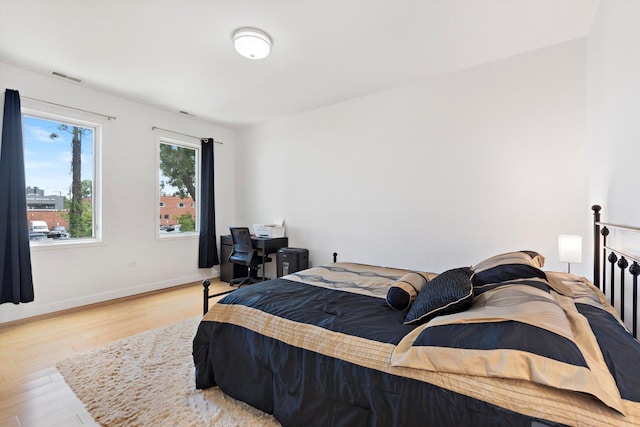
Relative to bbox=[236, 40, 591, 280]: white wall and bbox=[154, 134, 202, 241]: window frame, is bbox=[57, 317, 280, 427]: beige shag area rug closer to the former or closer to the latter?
bbox=[154, 134, 202, 241]: window frame

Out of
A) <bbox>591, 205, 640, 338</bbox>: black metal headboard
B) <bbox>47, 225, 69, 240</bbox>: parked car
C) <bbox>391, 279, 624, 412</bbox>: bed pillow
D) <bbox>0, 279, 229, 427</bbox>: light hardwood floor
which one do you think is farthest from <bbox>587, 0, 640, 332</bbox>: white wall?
<bbox>47, 225, 69, 240</bbox>: parked car

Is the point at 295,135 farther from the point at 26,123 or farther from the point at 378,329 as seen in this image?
the point at 378,329

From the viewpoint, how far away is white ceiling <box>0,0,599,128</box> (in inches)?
86.1

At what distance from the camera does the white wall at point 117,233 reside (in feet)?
11.0

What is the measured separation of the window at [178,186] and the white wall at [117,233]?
180 millimetres

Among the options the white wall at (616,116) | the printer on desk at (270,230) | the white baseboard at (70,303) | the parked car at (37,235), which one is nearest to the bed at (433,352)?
the white wall at (616,116)

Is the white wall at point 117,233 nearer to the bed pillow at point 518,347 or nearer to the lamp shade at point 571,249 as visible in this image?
the bed pillow at point 518,347

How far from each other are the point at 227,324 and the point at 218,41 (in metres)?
2.38

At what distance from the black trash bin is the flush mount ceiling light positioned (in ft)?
8.30

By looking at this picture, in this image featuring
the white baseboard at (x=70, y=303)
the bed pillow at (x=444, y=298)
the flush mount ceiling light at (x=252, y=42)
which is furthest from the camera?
the white baseboard at (x=70, y=303)

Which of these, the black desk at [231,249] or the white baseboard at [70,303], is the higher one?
the black desk at [231,249]

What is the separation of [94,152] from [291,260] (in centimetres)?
299

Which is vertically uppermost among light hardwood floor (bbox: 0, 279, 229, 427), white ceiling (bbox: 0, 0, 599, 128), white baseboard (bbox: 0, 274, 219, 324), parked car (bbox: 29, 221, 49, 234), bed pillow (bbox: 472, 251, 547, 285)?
white ceiling (bbox: 0, 0, 599, 128)

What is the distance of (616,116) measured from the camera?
1776 mm
